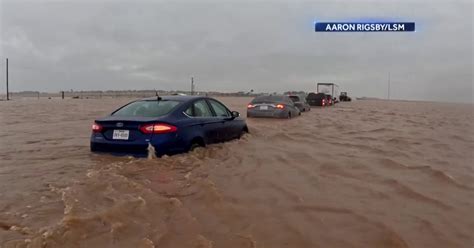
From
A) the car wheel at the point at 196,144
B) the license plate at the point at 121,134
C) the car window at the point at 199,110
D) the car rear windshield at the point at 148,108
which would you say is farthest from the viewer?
the car window at the point at 199,110

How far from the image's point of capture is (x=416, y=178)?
5945mm

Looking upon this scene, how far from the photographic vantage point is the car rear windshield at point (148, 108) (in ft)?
21.0

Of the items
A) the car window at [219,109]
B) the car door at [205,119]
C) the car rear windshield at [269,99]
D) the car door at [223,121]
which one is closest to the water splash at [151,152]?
the car door at [205,119]

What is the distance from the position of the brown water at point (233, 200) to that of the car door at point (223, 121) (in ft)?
1.19

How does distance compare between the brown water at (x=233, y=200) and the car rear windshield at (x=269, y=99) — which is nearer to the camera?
the brown water at (x=233, y=200)

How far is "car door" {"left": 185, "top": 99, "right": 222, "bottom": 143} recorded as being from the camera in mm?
6891

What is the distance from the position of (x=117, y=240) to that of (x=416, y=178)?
471 cm

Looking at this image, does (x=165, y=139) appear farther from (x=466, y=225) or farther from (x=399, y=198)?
(x=466, y=225)

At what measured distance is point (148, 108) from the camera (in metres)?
6.67

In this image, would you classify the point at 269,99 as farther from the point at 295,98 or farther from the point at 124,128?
the point at 124,128

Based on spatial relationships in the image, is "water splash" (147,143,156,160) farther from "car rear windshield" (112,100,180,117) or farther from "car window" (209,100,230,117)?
"car window" (209,100,230,117)

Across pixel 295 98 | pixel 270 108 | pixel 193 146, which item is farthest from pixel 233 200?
pixel 295 98

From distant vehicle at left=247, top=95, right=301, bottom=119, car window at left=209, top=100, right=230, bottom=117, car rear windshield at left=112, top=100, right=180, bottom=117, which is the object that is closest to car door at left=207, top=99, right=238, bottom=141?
car window at left=209, top=100, right=230, bottom=117

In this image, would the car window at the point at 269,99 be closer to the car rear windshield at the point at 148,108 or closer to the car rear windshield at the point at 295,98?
the car rear windshield at the point at 295,98
